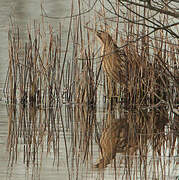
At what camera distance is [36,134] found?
20.5 feet

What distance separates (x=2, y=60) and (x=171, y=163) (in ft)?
23.1

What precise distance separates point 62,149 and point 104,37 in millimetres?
2570

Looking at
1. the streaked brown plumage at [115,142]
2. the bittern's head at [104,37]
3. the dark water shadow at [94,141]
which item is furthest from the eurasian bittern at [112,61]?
the streaked brown plumage at [115,142]

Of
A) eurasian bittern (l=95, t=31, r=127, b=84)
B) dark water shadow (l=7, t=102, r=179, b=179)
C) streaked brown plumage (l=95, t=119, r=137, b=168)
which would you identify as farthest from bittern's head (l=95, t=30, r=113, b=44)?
streaked brown plumage (l=95, t=119, r=137, b=168)

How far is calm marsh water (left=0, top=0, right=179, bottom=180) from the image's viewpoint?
181 inches

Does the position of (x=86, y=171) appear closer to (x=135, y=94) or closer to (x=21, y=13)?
(x=135, y=94)

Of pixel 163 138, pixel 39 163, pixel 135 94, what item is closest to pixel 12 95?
pixel 135 94

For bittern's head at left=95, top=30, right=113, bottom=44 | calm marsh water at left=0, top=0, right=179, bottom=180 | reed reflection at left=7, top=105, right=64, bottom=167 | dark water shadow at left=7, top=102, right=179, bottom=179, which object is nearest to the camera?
calm marsh water at left=0, top=0, right=179, bottom=180

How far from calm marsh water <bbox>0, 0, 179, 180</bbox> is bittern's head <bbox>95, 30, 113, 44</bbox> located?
0.76m

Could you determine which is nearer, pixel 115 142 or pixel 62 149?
pixel 62 149

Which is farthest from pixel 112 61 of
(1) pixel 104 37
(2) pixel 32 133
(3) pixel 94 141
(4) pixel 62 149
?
(4) pixel 62 149

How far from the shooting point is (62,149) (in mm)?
A: 5531

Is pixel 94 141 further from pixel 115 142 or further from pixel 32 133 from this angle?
pixel 32 133

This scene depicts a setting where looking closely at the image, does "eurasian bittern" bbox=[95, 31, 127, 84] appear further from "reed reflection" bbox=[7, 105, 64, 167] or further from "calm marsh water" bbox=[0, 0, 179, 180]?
"reed reflection" bbox=[7, 105, 64, 167]
